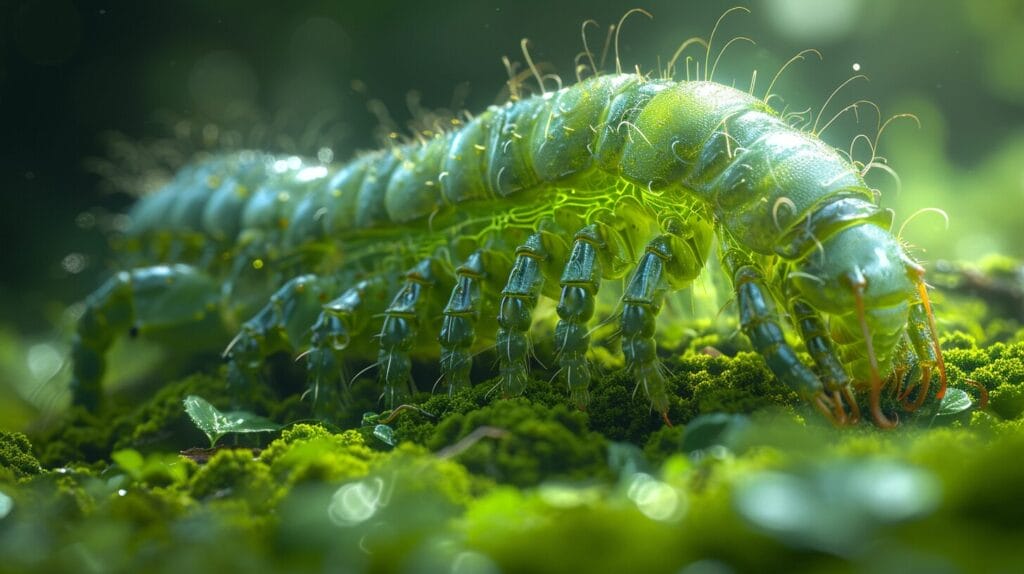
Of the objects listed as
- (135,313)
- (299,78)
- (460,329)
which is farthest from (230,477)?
(299,78)

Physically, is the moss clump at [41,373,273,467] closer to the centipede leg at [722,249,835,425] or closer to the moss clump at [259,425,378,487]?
the moss clump at [259,425,378,487]

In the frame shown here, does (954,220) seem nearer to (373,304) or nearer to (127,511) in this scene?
(373,304)

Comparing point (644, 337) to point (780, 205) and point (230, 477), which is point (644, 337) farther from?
point (230, 477)

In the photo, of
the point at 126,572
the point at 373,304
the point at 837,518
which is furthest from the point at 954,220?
the point at 126,572

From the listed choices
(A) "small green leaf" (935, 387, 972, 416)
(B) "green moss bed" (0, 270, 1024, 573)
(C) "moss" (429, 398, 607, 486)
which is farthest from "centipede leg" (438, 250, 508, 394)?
(A) "small green leaf" (935, 387, 972, 416)

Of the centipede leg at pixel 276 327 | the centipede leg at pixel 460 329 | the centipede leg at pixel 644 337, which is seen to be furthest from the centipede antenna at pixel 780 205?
the centipede leg at pixel 276 327

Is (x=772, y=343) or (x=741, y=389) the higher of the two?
(x=772, y=343)
